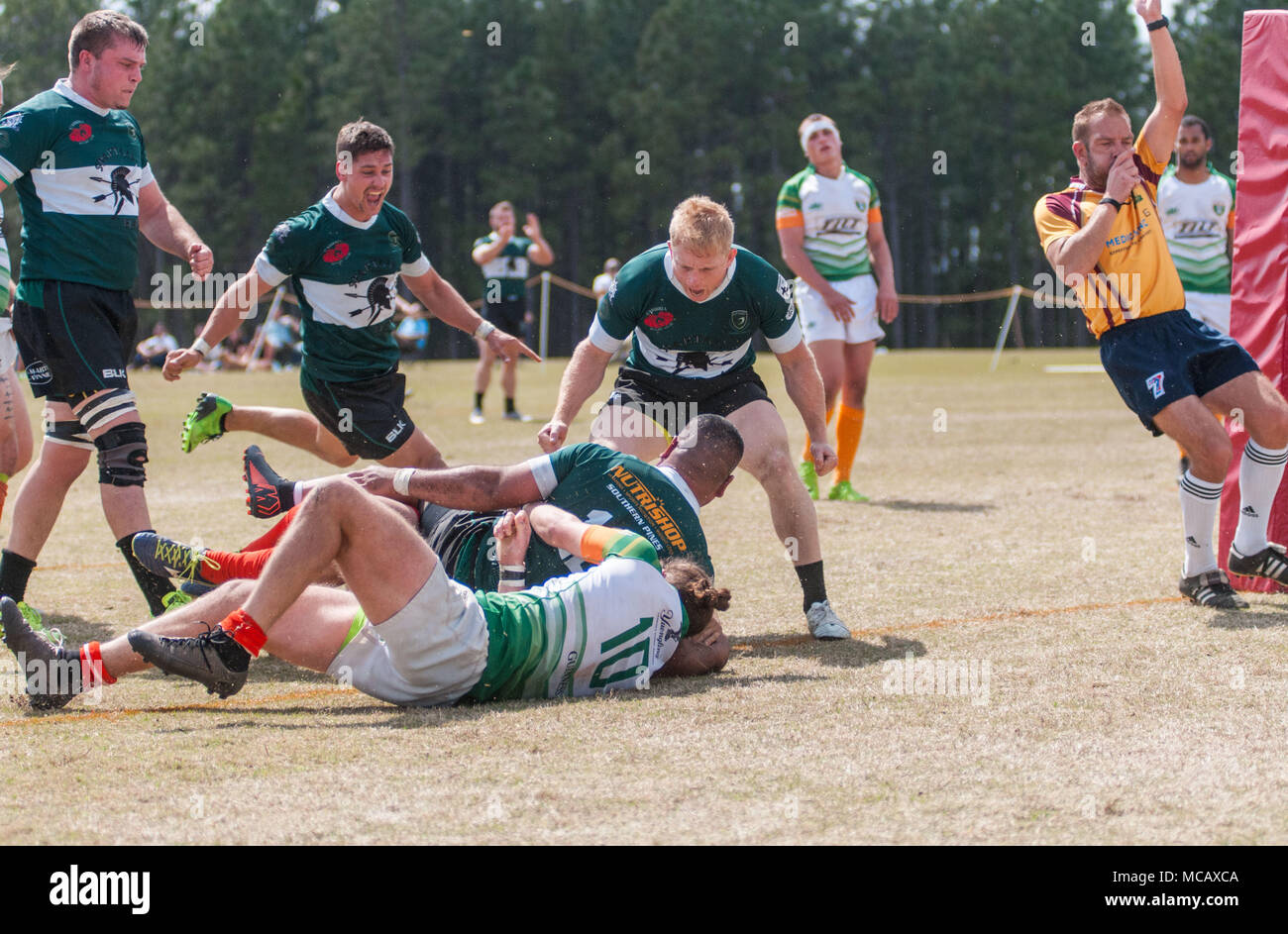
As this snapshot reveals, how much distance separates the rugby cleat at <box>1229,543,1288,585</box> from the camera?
6156 millimetres

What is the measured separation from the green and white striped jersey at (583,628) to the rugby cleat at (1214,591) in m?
2.67

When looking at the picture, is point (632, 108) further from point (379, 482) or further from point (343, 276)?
point (379, 482)

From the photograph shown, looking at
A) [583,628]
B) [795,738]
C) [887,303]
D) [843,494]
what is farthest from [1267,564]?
[887,303]

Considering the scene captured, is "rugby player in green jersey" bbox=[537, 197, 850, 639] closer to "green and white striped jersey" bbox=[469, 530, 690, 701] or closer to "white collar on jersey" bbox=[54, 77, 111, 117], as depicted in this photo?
"green and white striped jersey" bbox=[469, 530, 690, 701]

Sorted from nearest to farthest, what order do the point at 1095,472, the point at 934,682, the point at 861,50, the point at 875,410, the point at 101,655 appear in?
the point at 101,655, the point at 934,682, the point at 1095,472, the point at 875,410, the point at 861,50

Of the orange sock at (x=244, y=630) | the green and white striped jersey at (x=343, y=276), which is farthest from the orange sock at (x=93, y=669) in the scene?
the green and white striped jersey at (x=343, y=276)

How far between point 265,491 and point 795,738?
7.81ft

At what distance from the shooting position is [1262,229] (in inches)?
261

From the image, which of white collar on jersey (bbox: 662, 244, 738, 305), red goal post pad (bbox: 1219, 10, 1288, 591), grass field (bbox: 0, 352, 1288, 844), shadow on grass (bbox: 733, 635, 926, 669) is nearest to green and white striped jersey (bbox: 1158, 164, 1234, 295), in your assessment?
grass field (bbox: 0, 352, 1288, 844)

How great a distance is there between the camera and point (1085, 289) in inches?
246

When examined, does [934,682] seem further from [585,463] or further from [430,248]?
[430,248]

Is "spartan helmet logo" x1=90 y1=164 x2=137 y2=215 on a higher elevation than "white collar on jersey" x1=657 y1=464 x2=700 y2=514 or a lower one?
higher
